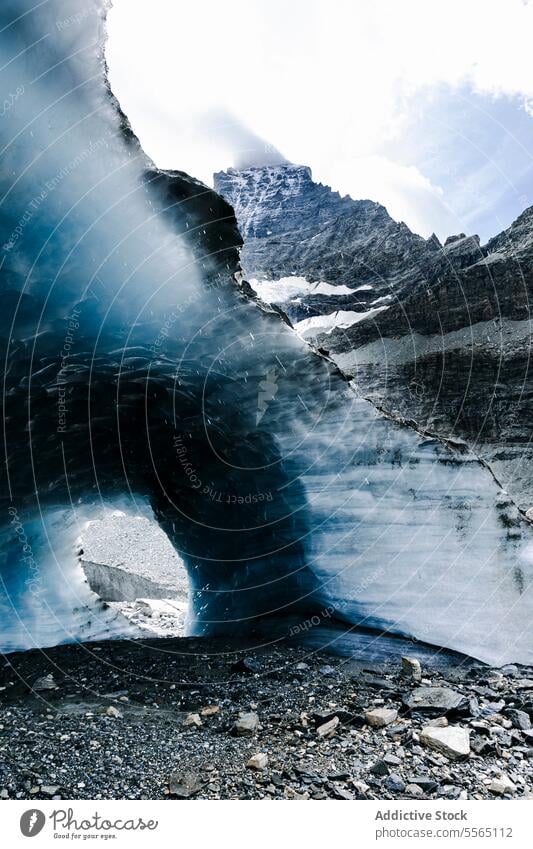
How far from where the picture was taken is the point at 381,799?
3594mm

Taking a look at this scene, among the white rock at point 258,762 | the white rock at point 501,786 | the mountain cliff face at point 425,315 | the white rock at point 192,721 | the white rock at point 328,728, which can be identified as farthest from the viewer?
the mountain cliff face at point 425,315

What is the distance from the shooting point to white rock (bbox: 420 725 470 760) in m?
3.83

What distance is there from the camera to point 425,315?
27625mm

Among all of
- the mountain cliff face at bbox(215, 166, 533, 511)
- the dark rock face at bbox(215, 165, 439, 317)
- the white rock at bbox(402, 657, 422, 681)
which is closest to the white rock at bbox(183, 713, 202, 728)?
the white rock at bbox(402, 657, 422, 681)

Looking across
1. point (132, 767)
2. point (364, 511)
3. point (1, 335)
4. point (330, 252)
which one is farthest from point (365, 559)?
point (330, 252)

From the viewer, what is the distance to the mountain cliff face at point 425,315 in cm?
2417

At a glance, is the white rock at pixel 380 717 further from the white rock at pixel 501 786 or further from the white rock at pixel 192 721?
the white rock at pixel 192 721

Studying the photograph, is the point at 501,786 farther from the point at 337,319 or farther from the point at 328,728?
the point at 337,319

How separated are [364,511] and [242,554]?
4.82 ft

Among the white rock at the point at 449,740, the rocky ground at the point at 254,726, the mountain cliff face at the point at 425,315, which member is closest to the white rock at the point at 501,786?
the rocky ground at the point at 254,726

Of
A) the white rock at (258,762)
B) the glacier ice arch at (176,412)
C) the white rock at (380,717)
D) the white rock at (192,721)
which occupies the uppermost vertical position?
the glacier ice arch at (176,412)
